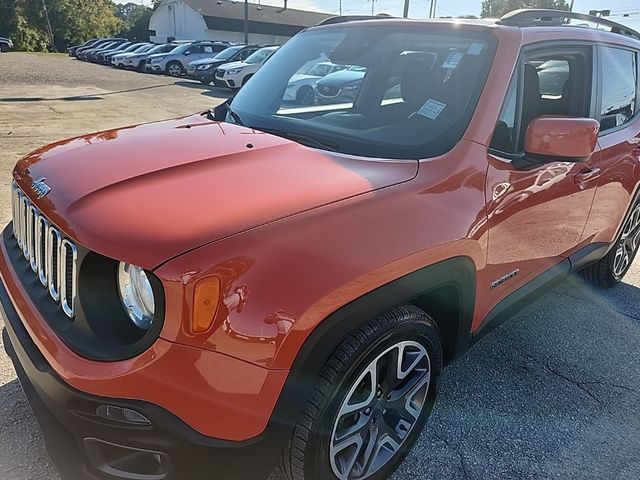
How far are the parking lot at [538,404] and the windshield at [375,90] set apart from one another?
54.3 inches

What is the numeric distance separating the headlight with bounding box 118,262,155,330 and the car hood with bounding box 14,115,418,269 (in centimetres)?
10

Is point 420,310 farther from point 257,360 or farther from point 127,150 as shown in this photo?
point 127,150

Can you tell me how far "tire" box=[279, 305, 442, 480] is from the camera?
6.13 ft

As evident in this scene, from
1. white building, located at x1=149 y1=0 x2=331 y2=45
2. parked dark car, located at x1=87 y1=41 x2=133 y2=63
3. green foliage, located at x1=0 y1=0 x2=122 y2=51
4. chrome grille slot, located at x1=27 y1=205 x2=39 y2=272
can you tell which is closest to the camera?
chrome grille slot, located at x1=27 y1=205 x2=39 y2=272

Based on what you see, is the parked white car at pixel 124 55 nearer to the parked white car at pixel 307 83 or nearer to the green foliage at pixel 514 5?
the parked white car at pixel 307 83

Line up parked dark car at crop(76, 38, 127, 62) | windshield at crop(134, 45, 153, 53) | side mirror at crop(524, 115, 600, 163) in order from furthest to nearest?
parked dark car at crop(76, 38, 127, 62) < windshield at crop(134, 45, 153, 53) < side mirror at crop(524, 115, 600, 163)

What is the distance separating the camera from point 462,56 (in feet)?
8.59

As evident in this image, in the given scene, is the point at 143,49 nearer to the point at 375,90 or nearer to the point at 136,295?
the point at 375,90

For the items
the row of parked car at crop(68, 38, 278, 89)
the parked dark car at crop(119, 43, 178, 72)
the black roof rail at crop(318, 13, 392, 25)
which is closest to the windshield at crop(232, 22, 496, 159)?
the black roof rail at crop(318, 13, 392, 25)

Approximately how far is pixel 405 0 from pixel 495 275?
22517 mm

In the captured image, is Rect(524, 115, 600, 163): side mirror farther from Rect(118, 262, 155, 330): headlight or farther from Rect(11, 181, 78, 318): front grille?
Rect(11, 181, 78, 318): front grille

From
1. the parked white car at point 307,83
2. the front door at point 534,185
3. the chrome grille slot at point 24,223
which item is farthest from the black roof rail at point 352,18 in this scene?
the chrome grille slot at point 24,223

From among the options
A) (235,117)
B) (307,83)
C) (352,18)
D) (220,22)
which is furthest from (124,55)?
(235,117)

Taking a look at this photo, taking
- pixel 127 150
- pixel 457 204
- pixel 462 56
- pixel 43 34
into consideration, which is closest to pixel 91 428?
pixel 127 150
